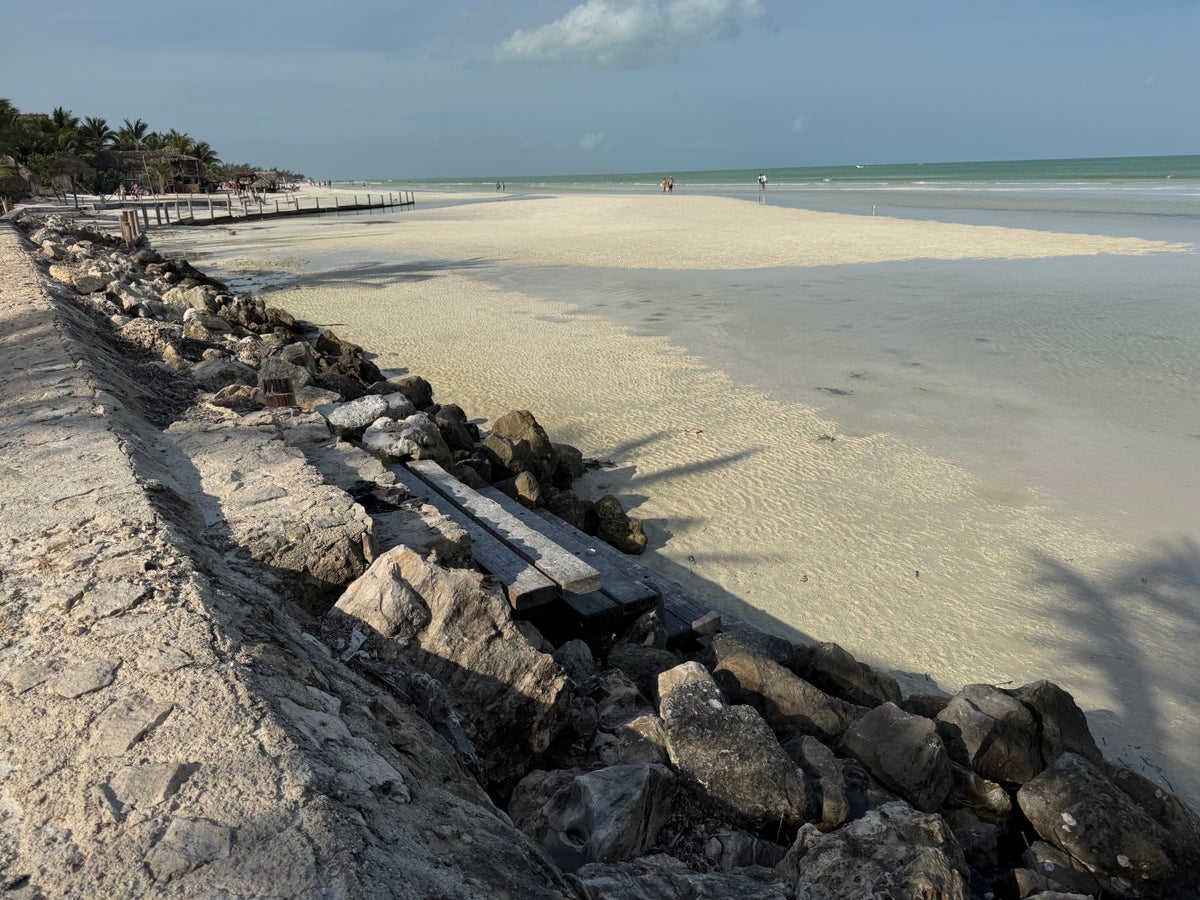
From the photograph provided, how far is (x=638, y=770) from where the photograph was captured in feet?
9.29

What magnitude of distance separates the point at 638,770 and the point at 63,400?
451 cm

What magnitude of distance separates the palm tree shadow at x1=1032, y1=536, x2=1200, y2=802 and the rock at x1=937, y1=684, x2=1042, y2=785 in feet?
3.32

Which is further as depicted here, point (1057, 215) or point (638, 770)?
point (1057, 215)

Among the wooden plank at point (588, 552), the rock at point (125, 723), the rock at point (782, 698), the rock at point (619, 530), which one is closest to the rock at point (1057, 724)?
the rock at point (782, 698)

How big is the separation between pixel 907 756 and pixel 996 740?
652 mm

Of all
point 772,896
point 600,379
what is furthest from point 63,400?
point 600,379

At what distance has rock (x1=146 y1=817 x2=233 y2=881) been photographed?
1747 mm

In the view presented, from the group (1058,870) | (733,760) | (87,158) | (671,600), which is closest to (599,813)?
(733,760)

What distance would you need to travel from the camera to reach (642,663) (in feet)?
13.3

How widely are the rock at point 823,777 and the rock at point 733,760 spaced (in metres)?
0.09

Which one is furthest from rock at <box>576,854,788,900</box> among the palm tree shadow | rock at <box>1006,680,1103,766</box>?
the palm tree shadow

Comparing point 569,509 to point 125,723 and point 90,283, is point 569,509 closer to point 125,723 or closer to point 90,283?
point 125,723

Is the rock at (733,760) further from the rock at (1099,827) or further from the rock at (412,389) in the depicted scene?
the rock at (412,389)

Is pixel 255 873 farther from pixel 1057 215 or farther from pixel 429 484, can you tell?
pixel 1057 215
